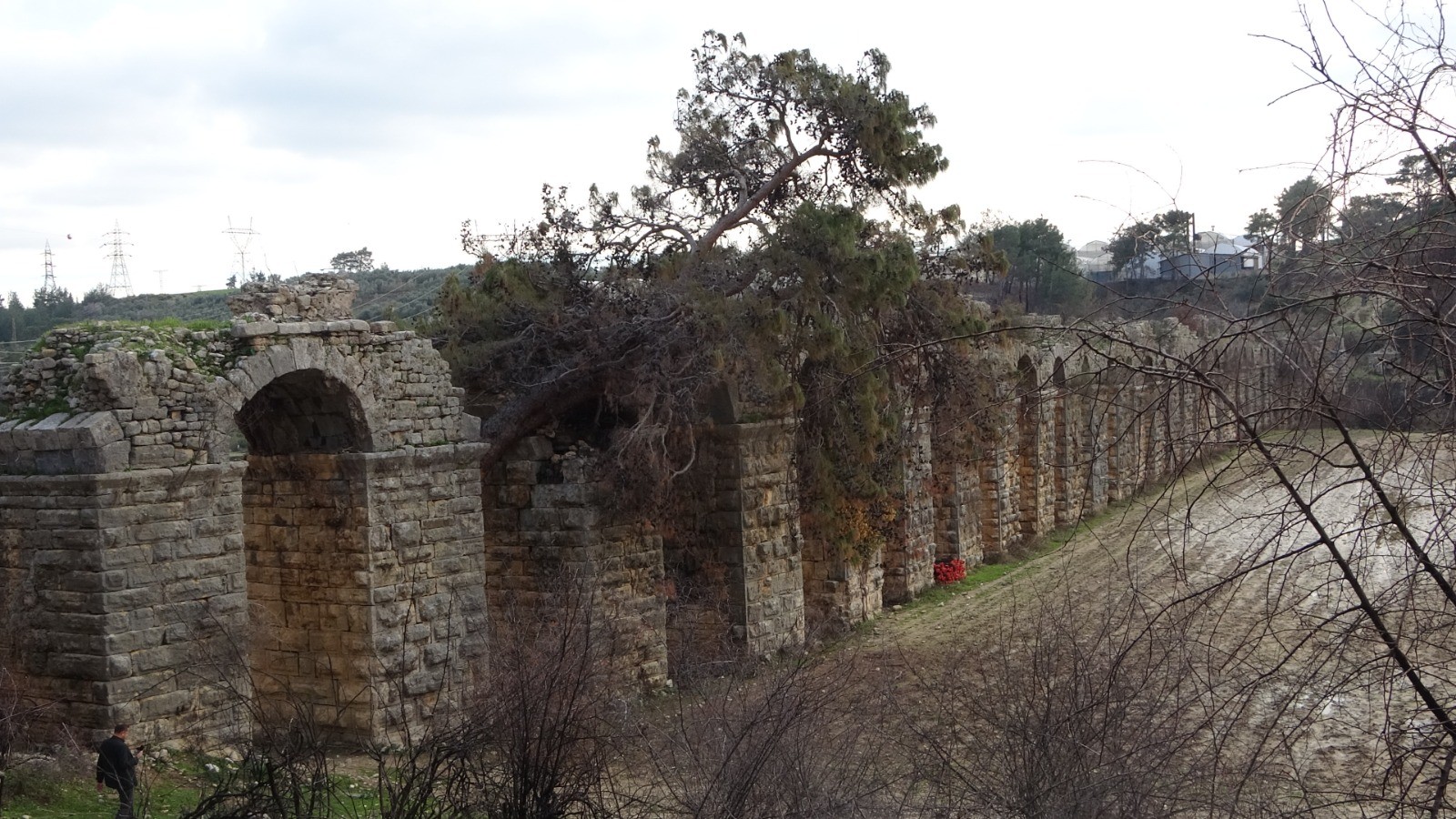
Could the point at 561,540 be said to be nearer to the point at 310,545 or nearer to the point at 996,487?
the point at 310,545

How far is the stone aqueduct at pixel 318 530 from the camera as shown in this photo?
8945 mm

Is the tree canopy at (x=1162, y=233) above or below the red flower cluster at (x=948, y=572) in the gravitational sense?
above

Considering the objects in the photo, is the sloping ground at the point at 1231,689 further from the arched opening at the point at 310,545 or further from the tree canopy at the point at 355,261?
the tree canopy at the point at 355,261

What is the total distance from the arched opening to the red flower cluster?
10907 mm

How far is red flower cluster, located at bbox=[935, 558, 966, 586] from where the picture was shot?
20.0 meters

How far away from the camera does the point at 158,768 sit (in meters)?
8.72

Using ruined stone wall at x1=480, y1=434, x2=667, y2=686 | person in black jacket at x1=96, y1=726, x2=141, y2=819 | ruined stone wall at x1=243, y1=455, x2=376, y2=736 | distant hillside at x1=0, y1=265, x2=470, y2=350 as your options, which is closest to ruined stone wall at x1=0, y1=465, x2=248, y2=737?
person in black jacket at x1=96, y1=726, x2=141, y2=819

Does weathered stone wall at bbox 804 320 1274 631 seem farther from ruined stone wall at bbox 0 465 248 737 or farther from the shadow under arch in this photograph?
ruined stone wall at bbox 0 465 248 737

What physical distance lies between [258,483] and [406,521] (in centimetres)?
138

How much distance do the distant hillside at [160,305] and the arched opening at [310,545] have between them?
709 inches

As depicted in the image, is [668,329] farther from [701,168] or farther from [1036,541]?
[1036,541]

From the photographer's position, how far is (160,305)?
36.4m

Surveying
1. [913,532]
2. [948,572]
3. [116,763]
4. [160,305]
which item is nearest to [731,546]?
[913,532]

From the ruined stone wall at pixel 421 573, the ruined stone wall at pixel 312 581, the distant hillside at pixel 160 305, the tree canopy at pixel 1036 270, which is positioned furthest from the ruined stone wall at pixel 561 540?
the tree canopy at pixel 1036 270
